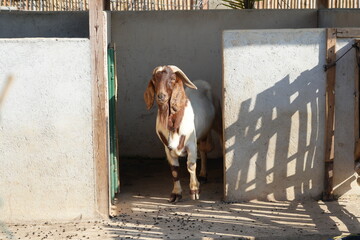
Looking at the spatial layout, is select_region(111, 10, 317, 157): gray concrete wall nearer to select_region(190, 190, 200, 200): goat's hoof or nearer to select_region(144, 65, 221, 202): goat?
select_region(144, 65, 221, 202): goat

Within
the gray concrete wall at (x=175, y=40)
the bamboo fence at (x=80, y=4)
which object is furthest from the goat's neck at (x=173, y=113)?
the bamboo fence at (x=80, y=4)

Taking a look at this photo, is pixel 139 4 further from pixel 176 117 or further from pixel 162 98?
pixel 162 98

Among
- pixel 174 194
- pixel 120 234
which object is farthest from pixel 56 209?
pixel 174 194

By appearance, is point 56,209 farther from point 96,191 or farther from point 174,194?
point 174,194

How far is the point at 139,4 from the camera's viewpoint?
47.5ft

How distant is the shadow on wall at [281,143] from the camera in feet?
25.0

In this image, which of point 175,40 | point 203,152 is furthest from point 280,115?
point 175,40

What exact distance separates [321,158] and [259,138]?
2.49ft

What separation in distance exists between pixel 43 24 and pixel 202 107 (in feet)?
8.39

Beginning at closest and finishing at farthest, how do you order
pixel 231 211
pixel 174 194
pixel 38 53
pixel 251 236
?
pixel 251 236 < pixel 38 53 < pixel 231 211 < pixel 174 194

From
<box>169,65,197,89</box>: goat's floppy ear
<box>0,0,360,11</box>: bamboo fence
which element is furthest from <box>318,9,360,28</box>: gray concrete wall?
<box>0,0,360,11</box>: bamboo fence

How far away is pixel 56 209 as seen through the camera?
7094mm

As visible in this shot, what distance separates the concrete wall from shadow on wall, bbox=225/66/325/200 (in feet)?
5.79

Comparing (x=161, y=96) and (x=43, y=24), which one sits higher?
(x=43, y=24)
